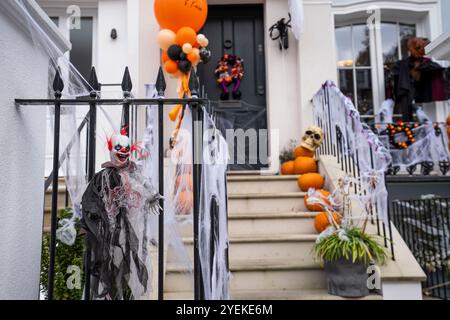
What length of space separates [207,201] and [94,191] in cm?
98

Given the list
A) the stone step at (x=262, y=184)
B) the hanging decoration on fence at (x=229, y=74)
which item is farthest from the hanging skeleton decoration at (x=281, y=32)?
the stone step at (x=262, y=184)

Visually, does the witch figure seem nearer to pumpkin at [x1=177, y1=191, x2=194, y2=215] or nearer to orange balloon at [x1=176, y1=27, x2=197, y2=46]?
pumpkin at [x1=177, y1=191, x2=194, y2=215]

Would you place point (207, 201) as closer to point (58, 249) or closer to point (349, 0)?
point (58, 249)

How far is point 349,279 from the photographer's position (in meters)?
3.03

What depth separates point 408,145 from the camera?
558 centimetres

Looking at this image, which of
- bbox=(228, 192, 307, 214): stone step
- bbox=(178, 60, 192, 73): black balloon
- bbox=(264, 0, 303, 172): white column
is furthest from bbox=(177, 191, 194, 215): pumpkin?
bbox=(264, 0, 303, 172): white column

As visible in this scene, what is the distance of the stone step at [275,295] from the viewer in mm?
3012

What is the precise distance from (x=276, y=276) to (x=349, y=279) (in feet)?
2.03

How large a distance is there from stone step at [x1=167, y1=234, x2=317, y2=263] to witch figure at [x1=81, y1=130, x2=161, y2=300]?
79.7 inches

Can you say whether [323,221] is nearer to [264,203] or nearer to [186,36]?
[264,203]

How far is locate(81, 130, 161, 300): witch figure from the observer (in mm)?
1578
